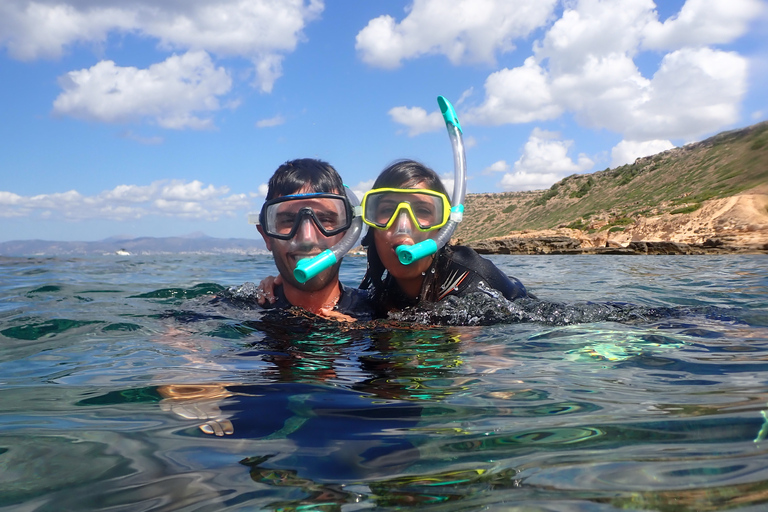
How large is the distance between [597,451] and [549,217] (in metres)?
36.4

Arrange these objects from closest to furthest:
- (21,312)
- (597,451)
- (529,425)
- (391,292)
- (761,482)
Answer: (761,482)
(597,451)
(529,425)
(391,292)
(21,312)

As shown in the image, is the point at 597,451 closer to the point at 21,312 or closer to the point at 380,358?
the point at 380,358

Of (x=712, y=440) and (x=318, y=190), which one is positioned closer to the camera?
(x=712, y=440)

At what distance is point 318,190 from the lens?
10.4 feet

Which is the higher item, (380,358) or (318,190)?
(318,190)

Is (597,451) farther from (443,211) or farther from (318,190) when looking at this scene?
(318,190)

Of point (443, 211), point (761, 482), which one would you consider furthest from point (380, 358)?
point (761, 482)

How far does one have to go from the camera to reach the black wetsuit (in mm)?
3127

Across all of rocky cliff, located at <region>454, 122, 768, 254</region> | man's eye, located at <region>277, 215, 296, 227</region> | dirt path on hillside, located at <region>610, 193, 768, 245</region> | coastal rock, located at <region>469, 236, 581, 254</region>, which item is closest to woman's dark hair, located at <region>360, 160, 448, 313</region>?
man's eye, located at <region>277, 215, 296, 227</region>

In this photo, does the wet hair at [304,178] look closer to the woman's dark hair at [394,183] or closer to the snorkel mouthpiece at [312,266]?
the woman's dark hair at [394,183]

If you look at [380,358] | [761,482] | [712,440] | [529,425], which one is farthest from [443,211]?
[761,482]

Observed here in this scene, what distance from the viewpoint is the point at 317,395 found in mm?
1621

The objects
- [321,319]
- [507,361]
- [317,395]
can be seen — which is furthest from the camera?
[321,319]

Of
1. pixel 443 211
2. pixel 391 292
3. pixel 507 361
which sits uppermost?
pixel 443 211
